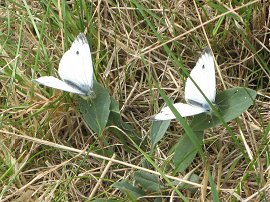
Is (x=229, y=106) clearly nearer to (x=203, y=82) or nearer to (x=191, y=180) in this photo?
(x=203, y=82)

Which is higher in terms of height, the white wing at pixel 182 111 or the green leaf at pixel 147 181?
the white wing at pixel 182 111

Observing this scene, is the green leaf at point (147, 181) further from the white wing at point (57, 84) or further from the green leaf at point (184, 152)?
the white wing at point (57, 84)

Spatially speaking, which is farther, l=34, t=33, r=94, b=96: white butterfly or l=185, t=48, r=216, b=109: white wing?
l=34, t=33, r=94, b=96: white butterfly

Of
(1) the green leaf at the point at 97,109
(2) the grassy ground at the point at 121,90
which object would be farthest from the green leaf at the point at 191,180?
(1) the green leaf at the point at 97,109

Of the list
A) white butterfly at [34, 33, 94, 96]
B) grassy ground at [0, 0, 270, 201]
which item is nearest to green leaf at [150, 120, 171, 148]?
grassy ground at [0, 0, 270, 201]

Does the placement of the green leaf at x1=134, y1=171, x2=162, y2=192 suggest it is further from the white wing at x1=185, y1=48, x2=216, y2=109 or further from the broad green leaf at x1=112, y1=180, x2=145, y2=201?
the white wing at x1=185, y1=48, x2=216, y2=109

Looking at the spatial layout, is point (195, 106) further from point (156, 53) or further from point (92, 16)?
point (92, 16)
